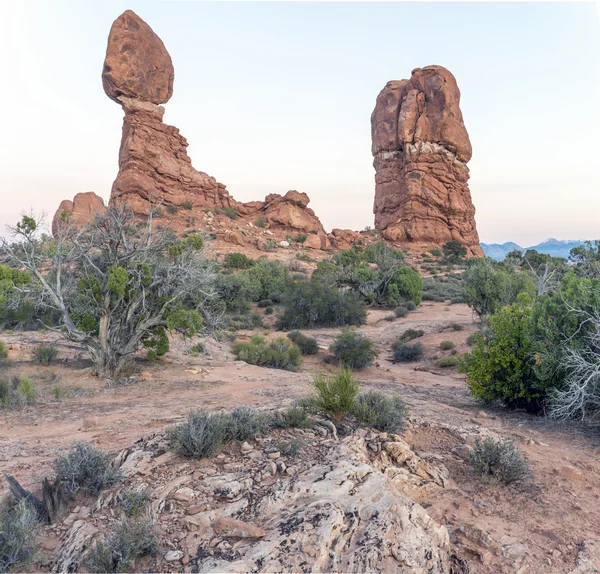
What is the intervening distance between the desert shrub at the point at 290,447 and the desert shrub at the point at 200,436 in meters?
0.57

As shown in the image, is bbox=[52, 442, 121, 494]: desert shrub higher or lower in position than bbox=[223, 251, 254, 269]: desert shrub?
lower

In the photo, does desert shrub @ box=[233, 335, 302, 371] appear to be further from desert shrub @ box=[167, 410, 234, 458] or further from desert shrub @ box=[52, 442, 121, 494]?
desert shrub @ box=[52, 442, 121, 494]

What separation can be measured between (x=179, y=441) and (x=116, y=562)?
1421mm

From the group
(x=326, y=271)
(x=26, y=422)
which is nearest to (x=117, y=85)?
(x=326, y=271)

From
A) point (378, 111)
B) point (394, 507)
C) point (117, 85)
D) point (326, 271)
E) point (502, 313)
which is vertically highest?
point (378, 111)

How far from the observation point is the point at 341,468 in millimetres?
3631

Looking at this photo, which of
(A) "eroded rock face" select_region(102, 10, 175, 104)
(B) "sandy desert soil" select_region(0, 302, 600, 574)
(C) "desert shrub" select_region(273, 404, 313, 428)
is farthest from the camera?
(A) "eroded rock face" select_region(102, 10, 175, 104)

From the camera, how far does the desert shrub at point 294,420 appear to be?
4750 mm

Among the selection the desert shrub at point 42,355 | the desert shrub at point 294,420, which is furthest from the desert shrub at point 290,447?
the desert shrub at point 42,355

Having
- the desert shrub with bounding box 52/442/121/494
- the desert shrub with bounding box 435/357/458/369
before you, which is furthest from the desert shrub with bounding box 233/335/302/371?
the desert shrub with bounding box 52/442/121/494

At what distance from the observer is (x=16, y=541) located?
2.94 m

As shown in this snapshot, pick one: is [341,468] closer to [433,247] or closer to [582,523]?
[582,523]

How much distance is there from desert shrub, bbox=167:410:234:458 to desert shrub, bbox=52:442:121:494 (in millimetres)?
601

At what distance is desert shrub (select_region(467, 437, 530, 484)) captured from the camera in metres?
4.28
